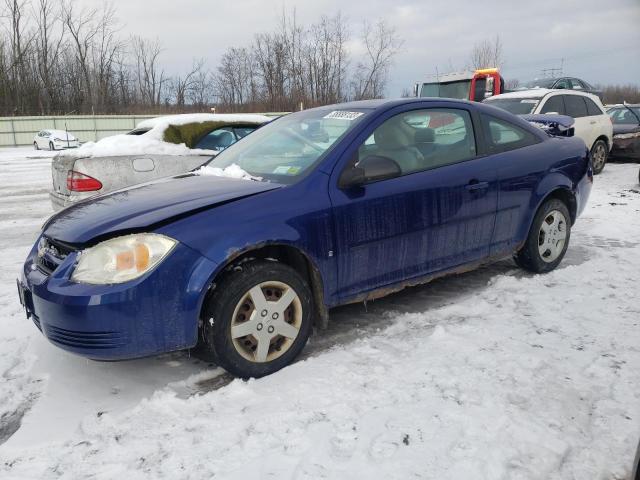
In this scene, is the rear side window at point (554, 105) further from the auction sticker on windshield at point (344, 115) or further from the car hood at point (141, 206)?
the car hood at point (141, 206)

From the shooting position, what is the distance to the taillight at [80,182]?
586 cm

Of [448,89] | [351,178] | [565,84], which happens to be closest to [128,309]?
[351,178]

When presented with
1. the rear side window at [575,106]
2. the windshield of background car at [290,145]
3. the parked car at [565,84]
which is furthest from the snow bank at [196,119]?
the parked car at [565,84]

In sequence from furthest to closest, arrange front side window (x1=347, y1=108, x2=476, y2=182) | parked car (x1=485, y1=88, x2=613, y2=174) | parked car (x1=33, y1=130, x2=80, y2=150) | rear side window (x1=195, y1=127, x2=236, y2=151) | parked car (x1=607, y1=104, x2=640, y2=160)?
1. parked car (x1=33, y1=130, x2=80, y2=150)
2. parked car (x1=607, y1=104, x2=640, y2=160)
3. parked car (x1=485, y1=88, x2=613, y2=174)
4. rear side window (x1=195, y1=127, x2=236, y2=151)
5. front side window (x1=347, y1=108, x2=476, y2=182)

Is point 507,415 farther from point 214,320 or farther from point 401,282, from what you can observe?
point 214,320

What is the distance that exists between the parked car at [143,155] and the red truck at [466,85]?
10244 mm

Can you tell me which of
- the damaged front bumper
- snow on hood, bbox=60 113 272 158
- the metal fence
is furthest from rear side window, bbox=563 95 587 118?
the metal fence

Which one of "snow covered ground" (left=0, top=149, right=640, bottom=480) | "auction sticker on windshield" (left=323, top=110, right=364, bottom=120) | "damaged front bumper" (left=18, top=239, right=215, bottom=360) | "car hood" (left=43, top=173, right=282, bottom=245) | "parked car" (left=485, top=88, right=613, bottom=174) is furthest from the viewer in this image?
"parked car" (left=485, top=88, right=613, bottom=174)

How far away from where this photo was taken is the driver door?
3309mm

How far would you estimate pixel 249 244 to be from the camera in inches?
113

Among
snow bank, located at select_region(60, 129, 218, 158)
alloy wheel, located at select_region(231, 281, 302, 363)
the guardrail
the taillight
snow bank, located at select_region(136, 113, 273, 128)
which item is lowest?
alloy wheel, located at select_region(231, 281, 302, 363)

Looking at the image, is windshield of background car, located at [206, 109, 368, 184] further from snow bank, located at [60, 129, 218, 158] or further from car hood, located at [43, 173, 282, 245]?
snow bank, located at [60, 129, 218, 158]

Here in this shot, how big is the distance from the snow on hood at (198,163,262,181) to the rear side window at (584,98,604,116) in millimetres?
9623

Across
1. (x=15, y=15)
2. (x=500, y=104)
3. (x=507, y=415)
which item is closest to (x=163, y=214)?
(x=507, y=415)
